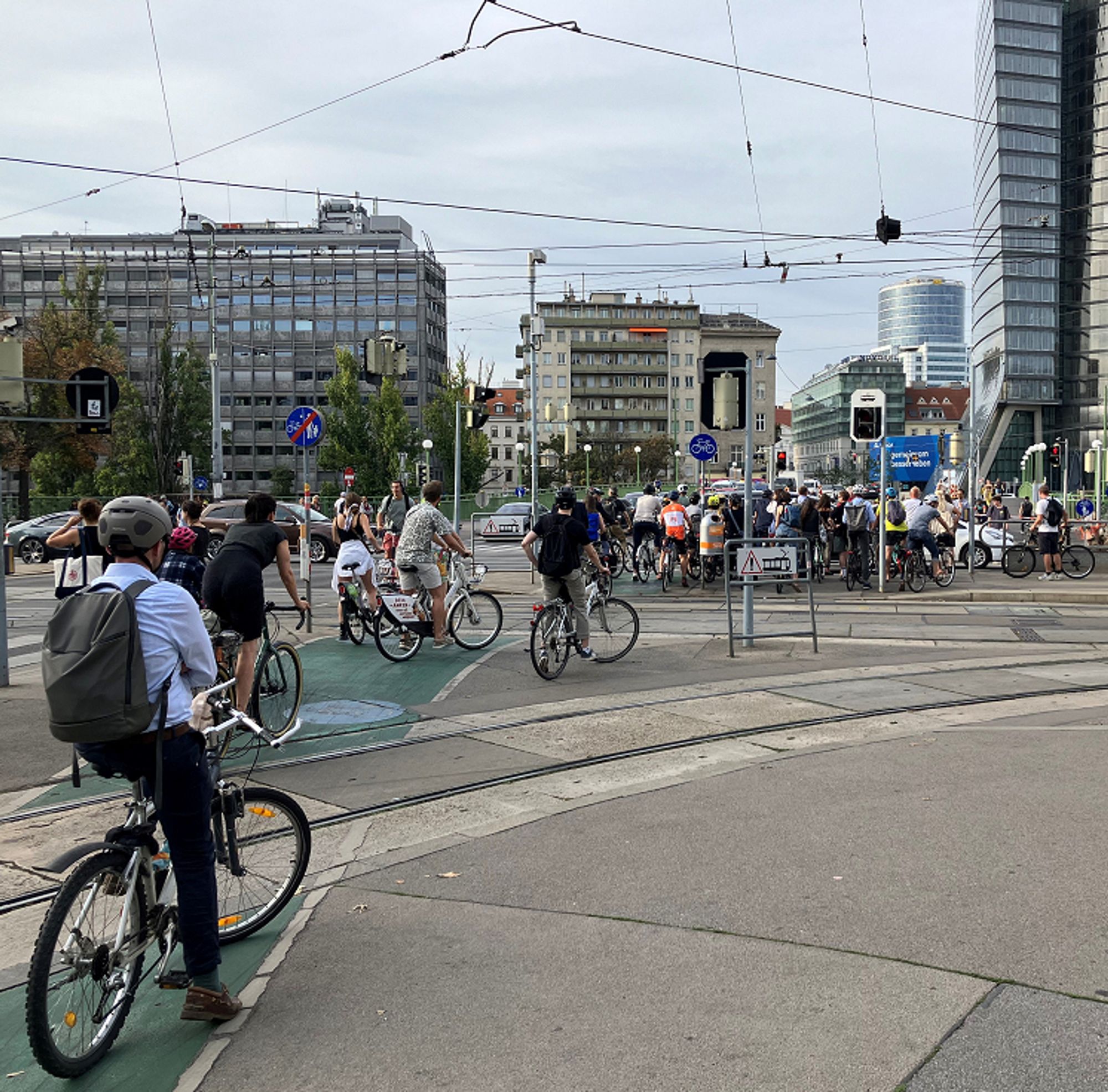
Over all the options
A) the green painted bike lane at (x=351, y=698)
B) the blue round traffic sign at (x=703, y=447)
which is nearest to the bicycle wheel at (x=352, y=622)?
the green painted bike lane at (x=351, y=698)

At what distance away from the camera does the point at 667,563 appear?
22484 millimetres

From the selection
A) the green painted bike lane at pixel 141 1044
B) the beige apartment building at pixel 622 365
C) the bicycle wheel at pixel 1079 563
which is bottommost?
the bicycle wheel at pixel 1079 563

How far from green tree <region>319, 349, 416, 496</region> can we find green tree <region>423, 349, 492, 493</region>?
159cm

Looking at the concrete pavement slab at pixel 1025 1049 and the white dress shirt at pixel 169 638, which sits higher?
the white dress shirt at pixel 169 638

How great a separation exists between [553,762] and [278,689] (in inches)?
91.8

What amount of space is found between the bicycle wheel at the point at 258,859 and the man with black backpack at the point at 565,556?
6.59 metres

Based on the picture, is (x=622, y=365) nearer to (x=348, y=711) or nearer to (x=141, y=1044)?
(x=348, y=711)

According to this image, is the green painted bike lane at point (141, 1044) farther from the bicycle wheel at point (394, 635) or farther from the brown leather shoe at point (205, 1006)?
the bicycle wheel at point (394, 635)

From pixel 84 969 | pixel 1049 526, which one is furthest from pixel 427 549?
pixel 1049 526

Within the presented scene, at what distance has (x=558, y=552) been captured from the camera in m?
11.5

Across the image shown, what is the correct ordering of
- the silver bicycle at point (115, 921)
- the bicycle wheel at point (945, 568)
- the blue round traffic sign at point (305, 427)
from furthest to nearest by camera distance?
the bicycle wheel at point (945, 568) < the blue round traffic sign at point (305, 427) < the silver bicycle at point (115, 921)

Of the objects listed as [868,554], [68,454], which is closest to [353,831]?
[868,554]

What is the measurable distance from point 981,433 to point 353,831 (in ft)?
350

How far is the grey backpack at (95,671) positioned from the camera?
357 centimetres
